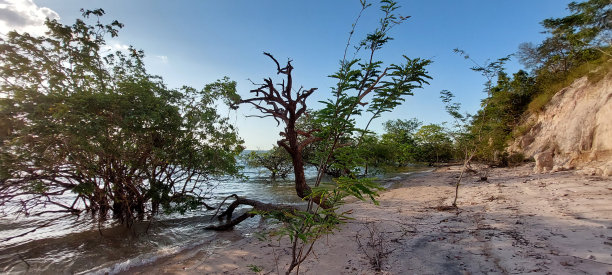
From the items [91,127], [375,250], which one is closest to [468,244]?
[375,250]

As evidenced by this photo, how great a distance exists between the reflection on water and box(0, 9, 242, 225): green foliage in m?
0.77

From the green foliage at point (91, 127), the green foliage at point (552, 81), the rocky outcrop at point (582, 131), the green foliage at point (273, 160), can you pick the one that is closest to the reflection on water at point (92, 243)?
the green foliage at point (91, 127)

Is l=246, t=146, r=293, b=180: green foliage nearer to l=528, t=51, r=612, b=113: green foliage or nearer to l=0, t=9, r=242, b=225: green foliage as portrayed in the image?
l=0, t=9, r=242, b=225: green foliage

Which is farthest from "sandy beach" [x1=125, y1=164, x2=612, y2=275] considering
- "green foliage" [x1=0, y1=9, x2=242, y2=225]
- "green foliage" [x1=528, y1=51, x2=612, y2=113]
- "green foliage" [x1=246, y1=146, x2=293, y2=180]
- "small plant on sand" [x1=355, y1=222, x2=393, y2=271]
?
"green foliage" [x1=246, y1=146, x2=293, y2=180]

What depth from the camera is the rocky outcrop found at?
853 cm

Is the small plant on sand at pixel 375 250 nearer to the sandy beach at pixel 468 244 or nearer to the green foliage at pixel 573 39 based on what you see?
the sandy beach at pixel 468 244

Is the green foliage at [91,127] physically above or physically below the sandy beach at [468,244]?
above

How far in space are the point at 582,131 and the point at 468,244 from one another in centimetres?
1107

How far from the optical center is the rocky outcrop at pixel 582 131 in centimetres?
853

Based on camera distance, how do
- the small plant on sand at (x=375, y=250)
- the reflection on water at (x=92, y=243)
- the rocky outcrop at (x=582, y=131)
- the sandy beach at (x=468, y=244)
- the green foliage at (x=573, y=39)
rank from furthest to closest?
the green foliage at (x=573, y=39), the rocky outcrop at (x=582, y=131), the reflection on water at (x=92, y=243), the small plant on sand at (x=375, y=250), the sandy beach at (x=468, y=244)

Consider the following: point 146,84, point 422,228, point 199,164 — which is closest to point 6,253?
point 199,164

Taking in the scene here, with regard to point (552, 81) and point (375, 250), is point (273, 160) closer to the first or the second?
point (375, 250)

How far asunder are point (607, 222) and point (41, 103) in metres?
10.7

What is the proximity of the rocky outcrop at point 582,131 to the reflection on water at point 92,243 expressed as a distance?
13201 millimetres
